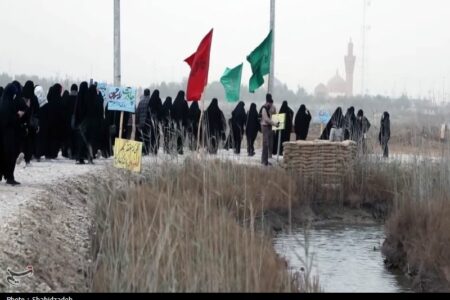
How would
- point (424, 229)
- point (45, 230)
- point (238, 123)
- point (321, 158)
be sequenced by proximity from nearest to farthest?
point (45, 230) < point (424, 229) < point (321, 158) < point (238, 123)

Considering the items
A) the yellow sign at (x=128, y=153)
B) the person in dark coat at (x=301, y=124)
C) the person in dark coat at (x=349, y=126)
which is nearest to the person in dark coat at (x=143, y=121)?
the person in dark coat at (x=349, y=126)

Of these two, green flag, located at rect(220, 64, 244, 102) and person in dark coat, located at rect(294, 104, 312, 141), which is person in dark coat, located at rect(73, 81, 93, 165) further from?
person in dark coat, located at rect(294, 104, 312, 141)

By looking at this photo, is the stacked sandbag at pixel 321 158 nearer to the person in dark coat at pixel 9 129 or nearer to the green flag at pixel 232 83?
the green flag at pixel 232 83

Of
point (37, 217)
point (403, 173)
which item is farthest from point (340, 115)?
point (37, 217)

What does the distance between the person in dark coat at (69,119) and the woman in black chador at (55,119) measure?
85mm

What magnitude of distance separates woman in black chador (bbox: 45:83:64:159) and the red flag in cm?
386

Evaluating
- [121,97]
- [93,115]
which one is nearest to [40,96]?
[93,115]

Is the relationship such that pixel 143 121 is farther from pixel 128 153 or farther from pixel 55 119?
pixel 128 153

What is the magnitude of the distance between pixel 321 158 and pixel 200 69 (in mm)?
3290

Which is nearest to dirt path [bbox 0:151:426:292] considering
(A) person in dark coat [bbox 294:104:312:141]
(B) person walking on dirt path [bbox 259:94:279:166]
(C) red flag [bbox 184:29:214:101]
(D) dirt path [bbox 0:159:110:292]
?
(D) dirt path [bbox 0:159:110:292]

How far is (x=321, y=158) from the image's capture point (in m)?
17.3

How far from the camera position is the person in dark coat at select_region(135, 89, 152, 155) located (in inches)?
809

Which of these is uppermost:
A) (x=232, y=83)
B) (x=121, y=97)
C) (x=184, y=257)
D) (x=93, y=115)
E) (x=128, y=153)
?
(x=232, y=83)

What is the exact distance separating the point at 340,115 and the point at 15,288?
1716 centimetres
